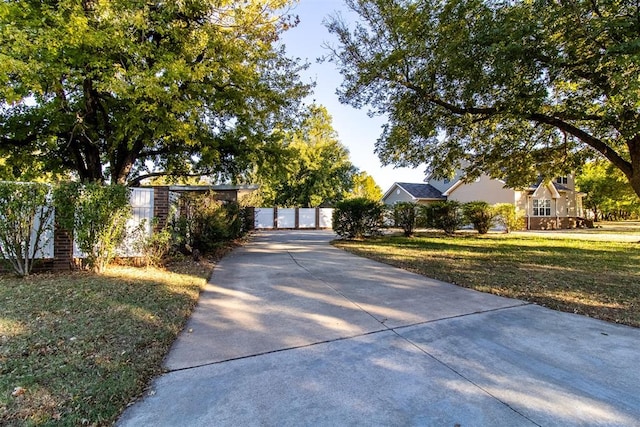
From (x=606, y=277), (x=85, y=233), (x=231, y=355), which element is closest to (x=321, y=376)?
(x=231, y=355)

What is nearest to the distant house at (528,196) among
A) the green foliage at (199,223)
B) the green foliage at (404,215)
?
the green foliage at (404,215)

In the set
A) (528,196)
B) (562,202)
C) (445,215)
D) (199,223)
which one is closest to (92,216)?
(199,223)

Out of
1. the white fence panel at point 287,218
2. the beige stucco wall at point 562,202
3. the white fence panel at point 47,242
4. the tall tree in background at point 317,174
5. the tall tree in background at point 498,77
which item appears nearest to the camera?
the white fence panel at point 47,242

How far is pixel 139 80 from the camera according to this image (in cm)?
772

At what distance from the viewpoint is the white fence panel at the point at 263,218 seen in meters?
25.0

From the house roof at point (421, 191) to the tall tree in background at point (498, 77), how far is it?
15952mm

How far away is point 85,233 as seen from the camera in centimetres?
616

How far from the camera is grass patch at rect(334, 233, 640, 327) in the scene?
4.88m

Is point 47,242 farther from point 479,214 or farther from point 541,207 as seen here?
point 541,207

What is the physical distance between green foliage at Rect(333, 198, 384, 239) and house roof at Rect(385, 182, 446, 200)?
15456 millimetres

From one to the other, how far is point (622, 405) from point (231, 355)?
3.24 metres

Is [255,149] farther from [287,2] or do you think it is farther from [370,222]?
[370,222]

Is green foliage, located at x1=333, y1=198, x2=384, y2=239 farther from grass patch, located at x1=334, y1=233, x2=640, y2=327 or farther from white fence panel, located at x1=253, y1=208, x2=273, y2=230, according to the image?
white fence panel, located at x1=253, y1=208, x2=273, y2=230

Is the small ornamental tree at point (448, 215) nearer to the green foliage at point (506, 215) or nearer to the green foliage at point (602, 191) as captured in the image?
the green foliage at point (506, 215)
